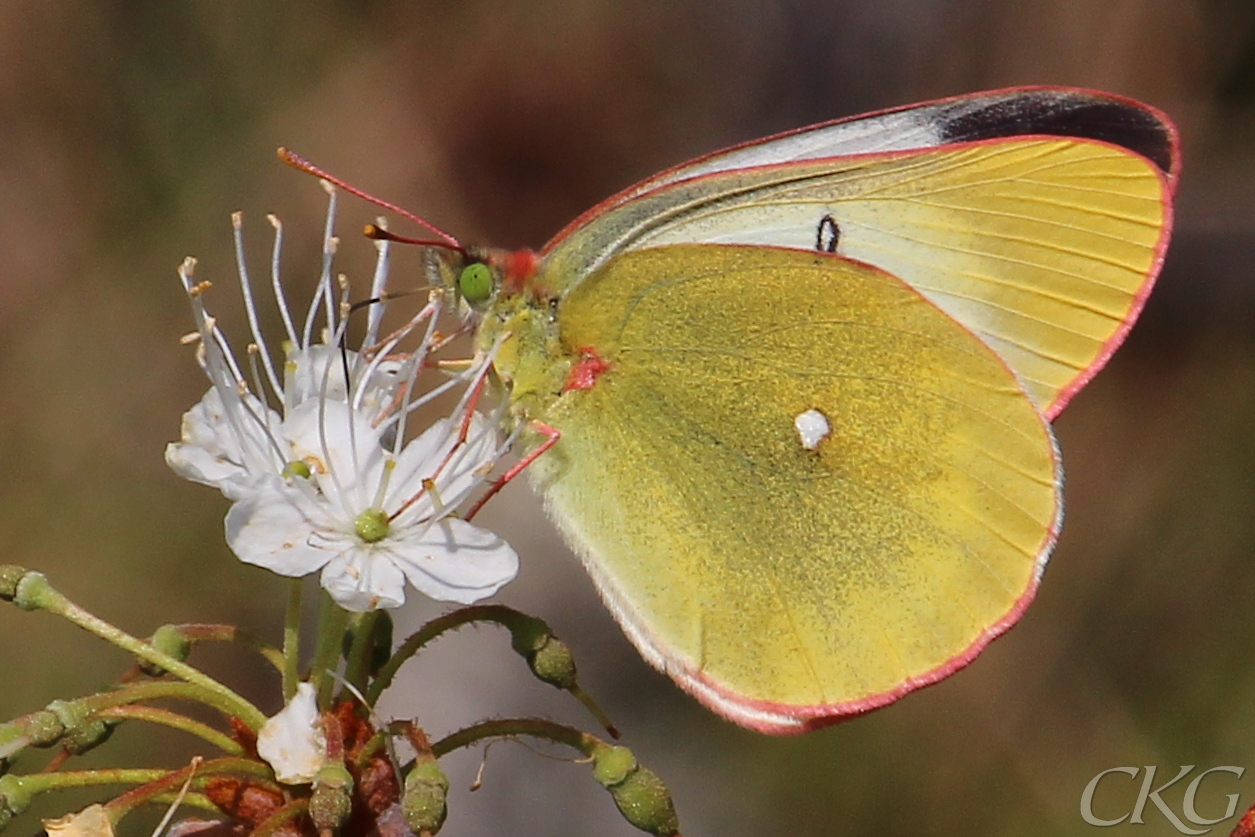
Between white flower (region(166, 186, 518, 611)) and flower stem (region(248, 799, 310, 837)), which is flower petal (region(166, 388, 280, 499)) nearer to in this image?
white flower (region(166, 186, 518, 611))

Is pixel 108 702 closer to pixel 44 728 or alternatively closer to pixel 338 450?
pixel 44 728

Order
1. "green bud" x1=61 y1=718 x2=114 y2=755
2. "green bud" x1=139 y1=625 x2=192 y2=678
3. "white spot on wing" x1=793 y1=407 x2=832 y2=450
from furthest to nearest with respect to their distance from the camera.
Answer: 1. "white spot on wing" x1=793 y1=407 x2=832 y2=450
2. "green bud" x1=139 y1=625 x2=192 y2=678
3. "green bud" x1=61 y1=718 x2=114 y2=755

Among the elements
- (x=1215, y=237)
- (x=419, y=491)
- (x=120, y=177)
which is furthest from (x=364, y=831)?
(x=1215, y=237)

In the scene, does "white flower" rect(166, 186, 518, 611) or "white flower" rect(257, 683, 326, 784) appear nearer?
"white flower" rect(257, 683, 326, 784)

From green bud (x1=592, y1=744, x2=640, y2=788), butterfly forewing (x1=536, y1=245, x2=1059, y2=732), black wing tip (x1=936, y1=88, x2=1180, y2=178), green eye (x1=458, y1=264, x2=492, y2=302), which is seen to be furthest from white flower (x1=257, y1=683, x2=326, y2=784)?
black wing tip (x1=936, y1=88, x2=1180, y2=178)

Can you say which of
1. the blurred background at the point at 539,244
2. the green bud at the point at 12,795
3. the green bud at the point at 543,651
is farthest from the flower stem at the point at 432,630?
the blurred background at the point at 539,244

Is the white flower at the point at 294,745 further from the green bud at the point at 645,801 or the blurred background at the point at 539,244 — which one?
the blurred background at the point at 539,244

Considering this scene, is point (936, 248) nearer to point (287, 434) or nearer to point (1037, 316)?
point (1037, 316)
